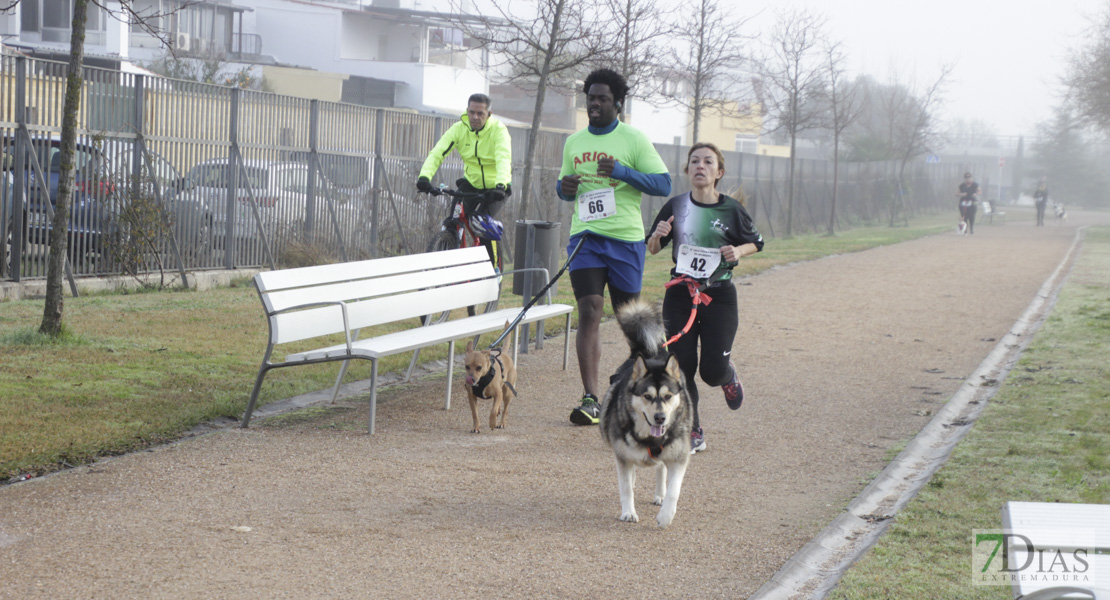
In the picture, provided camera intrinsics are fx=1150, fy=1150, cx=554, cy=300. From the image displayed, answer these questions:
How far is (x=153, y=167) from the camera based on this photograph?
14359mm

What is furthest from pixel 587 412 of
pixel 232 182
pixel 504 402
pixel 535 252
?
pixel 232 182

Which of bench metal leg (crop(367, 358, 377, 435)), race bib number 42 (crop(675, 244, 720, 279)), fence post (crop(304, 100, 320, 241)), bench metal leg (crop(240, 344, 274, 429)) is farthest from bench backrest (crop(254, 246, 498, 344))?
fence post (crop(304, 100, 320, 241))

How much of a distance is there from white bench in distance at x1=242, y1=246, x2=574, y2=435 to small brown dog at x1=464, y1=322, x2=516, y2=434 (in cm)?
Result: 54

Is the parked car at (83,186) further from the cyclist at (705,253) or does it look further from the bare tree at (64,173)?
the cyclist at (705,253)

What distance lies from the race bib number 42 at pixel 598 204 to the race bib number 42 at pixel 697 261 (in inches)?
40.6

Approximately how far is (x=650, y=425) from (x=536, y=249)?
6.08 m

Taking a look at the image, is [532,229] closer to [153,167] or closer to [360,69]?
[153,167]

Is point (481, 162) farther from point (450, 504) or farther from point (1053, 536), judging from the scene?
point (1053, 536)

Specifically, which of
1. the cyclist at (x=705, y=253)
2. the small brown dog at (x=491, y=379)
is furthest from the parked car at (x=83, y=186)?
the cyclist at (x=705, y=253)

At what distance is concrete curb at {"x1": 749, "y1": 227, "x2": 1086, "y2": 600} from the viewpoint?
489 centimetres

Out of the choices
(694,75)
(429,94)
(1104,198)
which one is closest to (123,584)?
(694,75)

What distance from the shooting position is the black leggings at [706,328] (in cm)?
675

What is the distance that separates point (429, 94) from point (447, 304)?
5069cm

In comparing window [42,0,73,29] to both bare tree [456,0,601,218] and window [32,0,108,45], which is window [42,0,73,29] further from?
bare tree [456,0,601,218]
